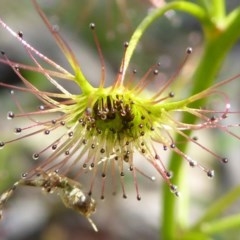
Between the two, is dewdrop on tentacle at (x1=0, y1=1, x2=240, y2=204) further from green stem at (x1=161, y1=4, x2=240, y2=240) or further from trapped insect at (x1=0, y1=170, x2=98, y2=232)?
green stem at (x1=161, y1=4, x2=240, y2=240)

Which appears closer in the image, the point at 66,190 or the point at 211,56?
the point at 66,190

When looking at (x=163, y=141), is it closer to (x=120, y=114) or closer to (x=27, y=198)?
(x=120, y=114)

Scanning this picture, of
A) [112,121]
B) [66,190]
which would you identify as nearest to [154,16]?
[112,121]

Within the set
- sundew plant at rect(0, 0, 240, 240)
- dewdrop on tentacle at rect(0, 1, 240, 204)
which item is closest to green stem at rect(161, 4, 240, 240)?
sundew plant at rect(0, 0, 240, 240)

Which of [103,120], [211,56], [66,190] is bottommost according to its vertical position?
[66,190]

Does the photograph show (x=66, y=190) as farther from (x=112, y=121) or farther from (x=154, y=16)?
(x=154, y=16)

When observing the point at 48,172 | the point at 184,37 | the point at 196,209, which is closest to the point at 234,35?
the point at 48,172

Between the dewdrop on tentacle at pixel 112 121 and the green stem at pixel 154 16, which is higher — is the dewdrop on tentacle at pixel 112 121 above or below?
below

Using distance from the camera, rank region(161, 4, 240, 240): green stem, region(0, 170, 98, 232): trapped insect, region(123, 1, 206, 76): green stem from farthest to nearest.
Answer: region(161, 4, 240, 240): green stem, region(0, 170, 98, 232): trapped insect, region(123, 1, 206, 76): green stem

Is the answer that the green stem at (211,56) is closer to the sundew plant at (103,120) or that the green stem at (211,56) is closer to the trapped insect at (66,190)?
the sundew plant at (103,120)

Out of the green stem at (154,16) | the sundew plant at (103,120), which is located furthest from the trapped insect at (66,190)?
the green stem at (154,16)

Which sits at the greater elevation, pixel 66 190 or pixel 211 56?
pixel 211 56
